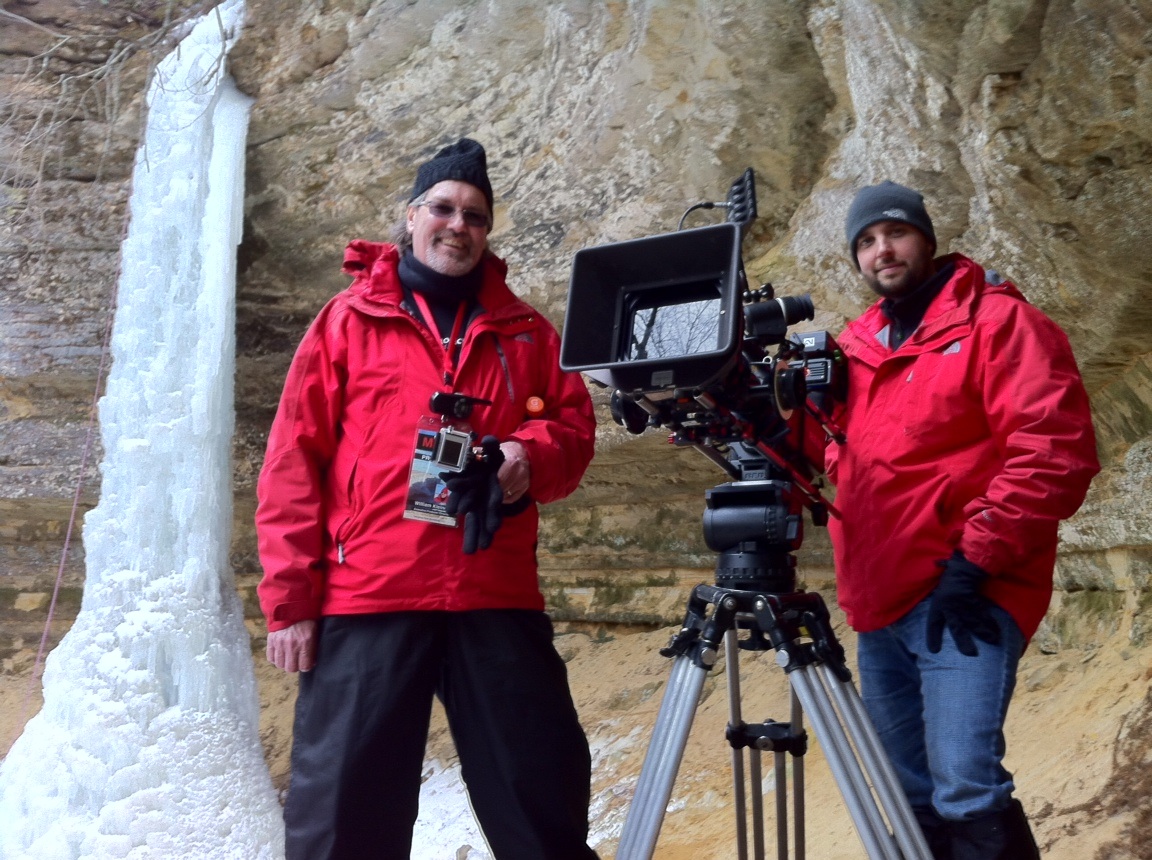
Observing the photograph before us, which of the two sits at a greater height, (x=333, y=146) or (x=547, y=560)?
(x=333, y=146)

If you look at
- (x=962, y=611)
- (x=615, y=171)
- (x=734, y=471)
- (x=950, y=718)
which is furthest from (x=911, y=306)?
(x=615, y=171)

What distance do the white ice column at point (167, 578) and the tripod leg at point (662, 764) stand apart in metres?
2.78

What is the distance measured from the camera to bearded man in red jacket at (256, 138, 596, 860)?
1712 millimetres

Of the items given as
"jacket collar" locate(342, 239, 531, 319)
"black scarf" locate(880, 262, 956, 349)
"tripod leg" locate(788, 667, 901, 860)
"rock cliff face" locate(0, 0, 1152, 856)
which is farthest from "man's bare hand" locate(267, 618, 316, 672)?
"rock cliff face" locate(0, 0, 1152, 856)

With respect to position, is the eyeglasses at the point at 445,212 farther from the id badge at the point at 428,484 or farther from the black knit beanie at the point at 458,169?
the id badge at the point at 428,484

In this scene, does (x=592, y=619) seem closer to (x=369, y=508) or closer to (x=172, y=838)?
(x=172, y=838)

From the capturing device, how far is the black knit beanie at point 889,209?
76.3 inches

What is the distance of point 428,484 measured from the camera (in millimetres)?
1767

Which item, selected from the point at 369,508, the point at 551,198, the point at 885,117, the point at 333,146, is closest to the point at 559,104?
the point at 551,198

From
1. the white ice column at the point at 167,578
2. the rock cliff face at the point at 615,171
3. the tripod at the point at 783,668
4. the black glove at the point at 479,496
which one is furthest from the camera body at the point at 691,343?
the white ice column at the point at 167,578

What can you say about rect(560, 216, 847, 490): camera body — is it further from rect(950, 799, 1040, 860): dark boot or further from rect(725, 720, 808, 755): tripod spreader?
rect(950, 799, 1040, 860): dark boot

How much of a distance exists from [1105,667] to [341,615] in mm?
2620

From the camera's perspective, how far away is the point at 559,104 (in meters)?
4.29

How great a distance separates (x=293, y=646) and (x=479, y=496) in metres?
0.42
